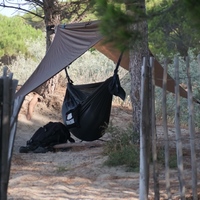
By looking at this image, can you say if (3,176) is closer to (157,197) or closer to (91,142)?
(157,197)

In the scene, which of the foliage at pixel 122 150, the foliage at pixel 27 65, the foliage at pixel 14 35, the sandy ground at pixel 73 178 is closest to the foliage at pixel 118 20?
the sandy ground at pixel 73 178

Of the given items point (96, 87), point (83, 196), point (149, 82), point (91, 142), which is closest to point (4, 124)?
point (149, 82)

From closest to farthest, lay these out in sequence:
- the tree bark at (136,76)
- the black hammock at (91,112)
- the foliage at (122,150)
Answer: the foliage at (122,150), the tree bark at (136,76), the black hammock at (91,112)

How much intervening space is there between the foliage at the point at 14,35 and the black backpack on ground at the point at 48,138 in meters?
12.2

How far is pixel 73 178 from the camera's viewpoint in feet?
19.7

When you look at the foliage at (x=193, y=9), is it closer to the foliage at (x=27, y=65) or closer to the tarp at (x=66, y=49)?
the tarp at (x=66, y=49)

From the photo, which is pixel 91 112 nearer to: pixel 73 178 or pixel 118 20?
pixel 73 178

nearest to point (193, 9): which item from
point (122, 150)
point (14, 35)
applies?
point (122, 150)

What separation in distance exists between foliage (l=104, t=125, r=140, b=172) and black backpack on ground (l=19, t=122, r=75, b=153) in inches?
49.3

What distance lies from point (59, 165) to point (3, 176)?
12.6 feet

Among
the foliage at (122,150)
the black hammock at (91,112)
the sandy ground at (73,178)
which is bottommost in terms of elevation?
the sandy ground at (73,178)

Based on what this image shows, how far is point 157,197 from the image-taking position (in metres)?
4.43

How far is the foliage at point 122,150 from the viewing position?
6.32m

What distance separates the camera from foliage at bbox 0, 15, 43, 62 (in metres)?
20.7
